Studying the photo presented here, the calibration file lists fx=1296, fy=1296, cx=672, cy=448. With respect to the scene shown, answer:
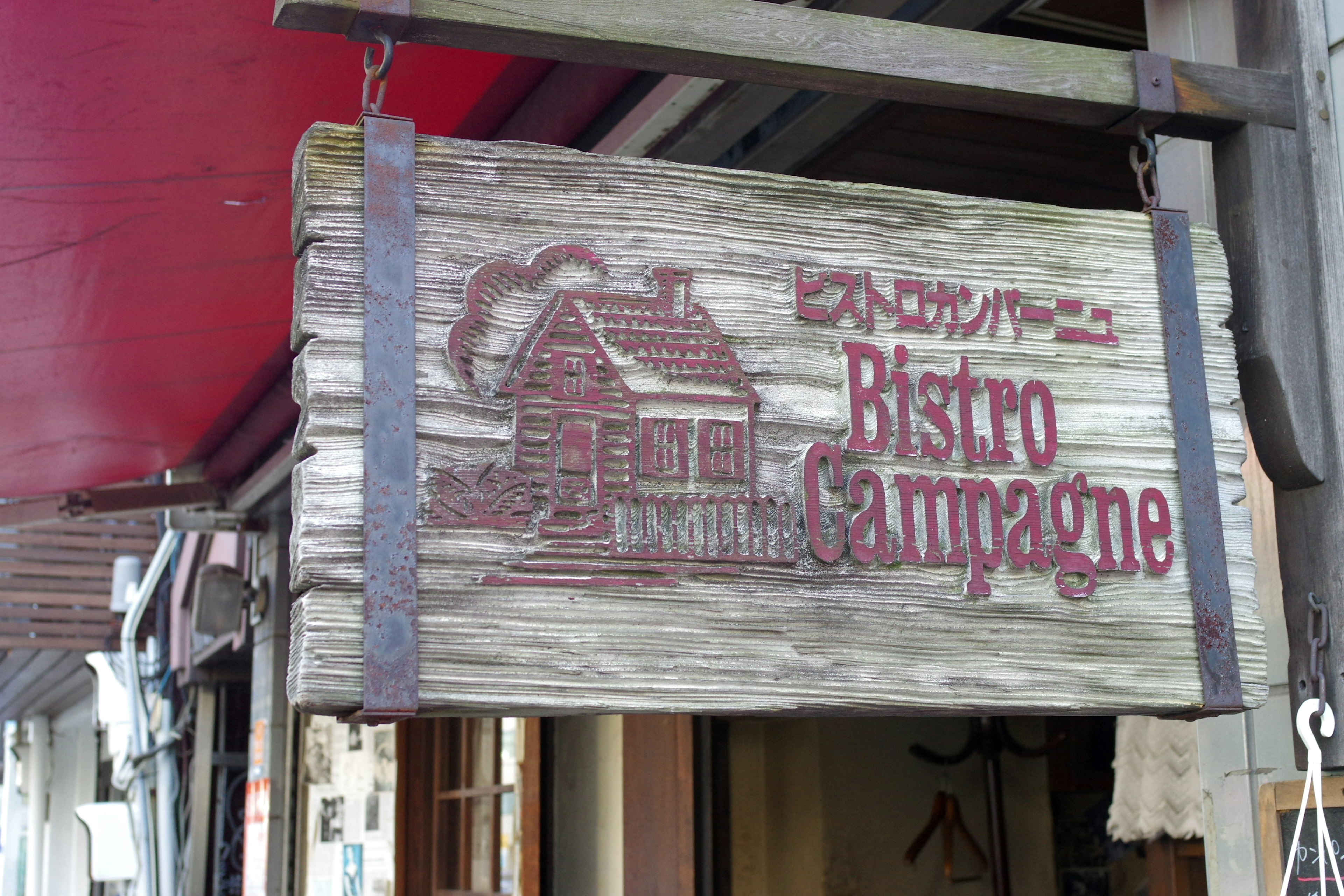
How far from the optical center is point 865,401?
4.77 ft

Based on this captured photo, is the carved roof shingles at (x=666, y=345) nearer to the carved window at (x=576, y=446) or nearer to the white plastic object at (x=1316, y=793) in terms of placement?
the carved window at (x=576, y=446)

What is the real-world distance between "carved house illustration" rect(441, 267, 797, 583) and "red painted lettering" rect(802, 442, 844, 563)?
0.02m

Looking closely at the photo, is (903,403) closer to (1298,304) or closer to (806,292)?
(806,292)

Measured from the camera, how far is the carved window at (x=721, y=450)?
137 cm

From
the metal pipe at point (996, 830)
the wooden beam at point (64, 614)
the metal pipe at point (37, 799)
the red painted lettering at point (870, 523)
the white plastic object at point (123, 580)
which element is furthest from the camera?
the metal pipe at point (37, 799)

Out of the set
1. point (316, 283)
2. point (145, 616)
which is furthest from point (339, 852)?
point (316, 283)

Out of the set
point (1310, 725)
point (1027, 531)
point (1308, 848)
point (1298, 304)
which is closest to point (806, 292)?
point (1027, 531)

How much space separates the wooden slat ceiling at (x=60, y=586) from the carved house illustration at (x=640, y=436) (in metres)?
7.27

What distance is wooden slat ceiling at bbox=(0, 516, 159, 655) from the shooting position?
25.1 feet

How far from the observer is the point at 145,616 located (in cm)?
816

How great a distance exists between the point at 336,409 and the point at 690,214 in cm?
45

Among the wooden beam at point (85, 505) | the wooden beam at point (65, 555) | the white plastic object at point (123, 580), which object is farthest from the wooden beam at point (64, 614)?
the wooden beam at point (85, 505)

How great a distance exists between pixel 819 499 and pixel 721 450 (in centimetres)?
12

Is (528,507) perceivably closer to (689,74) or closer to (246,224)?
(689,74)
